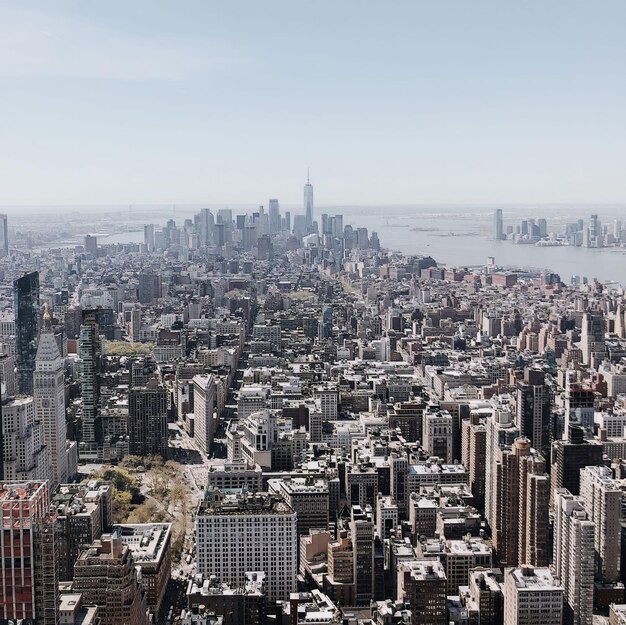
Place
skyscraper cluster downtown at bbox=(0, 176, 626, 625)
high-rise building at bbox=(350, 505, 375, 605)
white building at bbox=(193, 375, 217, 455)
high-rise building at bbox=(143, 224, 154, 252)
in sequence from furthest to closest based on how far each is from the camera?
1. high-rise building at bbox=(143, 224, 154, 252)
2. white building at bbox=(193, 375, 217, 455)
3. high-rise building at bbox=(350, 505, 375, 605)
4. skyscraper cluster downtown at bbox=(0, 176, 626, 625)

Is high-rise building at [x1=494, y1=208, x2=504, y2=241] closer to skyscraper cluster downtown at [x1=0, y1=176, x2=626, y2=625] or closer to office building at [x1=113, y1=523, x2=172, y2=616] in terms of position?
skyscraper cluster downtown at [x1=0, y1=176, x2=626, y2=625]

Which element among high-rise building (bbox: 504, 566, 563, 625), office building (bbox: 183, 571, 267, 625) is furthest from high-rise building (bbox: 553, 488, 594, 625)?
office building (bbox: 183, 571, 267, 625)

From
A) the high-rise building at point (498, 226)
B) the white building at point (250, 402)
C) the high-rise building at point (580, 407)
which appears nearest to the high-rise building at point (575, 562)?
the high-rise building at point (580, 407)

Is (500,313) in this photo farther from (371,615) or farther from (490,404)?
(371,615)

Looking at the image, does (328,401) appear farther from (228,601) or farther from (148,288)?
(148,288)

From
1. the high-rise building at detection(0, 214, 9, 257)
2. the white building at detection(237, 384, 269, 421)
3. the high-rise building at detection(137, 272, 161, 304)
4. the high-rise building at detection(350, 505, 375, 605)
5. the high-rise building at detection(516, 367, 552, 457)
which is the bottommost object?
the high-rise building at detection(350, 505, 375, 605)

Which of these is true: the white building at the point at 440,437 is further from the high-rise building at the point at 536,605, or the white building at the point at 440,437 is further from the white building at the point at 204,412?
the high-rise building at the point at 536,605

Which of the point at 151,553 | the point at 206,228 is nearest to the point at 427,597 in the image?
the point at 151,553

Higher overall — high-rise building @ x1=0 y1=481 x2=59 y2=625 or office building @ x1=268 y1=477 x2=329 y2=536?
high-rise building @ x1=0 y1=481 x2=59 y2=625
